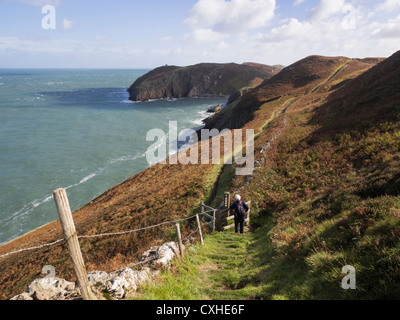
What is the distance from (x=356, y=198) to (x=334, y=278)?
491 centimetres

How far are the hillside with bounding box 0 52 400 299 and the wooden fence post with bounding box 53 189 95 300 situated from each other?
3.41m

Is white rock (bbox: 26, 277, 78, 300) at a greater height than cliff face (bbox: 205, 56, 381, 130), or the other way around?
cliff face (bbox: 205, 56, 381, 130)

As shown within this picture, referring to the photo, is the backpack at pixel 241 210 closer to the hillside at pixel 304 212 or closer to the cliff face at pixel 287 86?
the hillside at pixel 304 212

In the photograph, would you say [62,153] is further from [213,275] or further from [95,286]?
[213,275]

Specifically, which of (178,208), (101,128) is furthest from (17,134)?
(178,208)

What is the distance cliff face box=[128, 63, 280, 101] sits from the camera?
148m

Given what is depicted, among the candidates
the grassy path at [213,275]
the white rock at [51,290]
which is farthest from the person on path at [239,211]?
the white rock at [51,290]

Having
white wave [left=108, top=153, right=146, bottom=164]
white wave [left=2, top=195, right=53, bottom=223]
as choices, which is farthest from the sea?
white wave [left=2, top=195, right=53, bottom=223]

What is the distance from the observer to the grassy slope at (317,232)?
19.3ft

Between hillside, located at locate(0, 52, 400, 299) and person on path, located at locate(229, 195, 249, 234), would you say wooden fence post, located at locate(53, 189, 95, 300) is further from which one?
person on path, located at locate(229, 195, 249, 234)

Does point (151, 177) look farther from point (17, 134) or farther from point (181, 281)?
point (17, 134)

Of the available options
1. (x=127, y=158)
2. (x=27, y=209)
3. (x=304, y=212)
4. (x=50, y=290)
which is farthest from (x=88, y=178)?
(x=304, y=212)

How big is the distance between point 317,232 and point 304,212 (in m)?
2.85

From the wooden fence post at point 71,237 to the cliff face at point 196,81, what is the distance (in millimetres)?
141865
